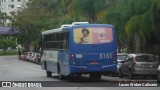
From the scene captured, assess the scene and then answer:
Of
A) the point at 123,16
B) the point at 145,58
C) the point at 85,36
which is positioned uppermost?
the point at 123,16

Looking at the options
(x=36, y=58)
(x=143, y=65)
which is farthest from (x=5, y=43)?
(x=143, y=65)

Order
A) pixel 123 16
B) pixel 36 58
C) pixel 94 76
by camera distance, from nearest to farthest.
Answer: pixel 94 76
pixel 123 16
pixel 36 58

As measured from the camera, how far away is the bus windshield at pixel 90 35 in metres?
26.5

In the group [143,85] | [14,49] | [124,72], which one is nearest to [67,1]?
[124,72]

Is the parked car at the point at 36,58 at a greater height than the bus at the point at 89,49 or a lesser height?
lesser

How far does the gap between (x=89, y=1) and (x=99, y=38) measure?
22161 mm

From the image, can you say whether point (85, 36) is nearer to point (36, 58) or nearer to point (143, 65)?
point (143, 65)

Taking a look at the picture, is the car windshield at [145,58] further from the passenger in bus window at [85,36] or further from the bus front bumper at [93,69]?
the passenger in bus window at [85,36]

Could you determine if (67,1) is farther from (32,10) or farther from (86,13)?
(32,10)

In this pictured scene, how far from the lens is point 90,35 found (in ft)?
86.9

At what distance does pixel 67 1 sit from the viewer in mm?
56312

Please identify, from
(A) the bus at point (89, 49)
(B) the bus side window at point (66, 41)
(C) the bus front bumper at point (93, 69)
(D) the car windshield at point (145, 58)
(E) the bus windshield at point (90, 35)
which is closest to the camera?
(C) the bus front bumper at point (93, 69)

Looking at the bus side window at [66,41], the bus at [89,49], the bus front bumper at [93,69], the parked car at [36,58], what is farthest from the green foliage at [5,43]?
the bus front bumper at [93,69]

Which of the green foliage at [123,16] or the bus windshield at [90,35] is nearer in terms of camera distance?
the bus windshield at [90,35]
